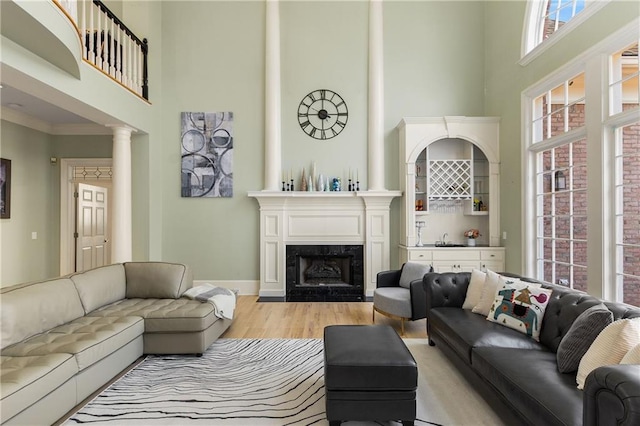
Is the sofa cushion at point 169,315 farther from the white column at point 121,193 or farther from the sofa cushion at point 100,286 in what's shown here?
the white column at point 121,193

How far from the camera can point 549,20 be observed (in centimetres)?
411

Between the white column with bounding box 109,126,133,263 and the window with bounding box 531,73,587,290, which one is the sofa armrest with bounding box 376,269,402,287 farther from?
the white column with bounding box 109,126,133,263

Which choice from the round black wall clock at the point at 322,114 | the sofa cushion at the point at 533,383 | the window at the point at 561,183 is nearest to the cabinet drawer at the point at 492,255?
the window at the point at 561,183

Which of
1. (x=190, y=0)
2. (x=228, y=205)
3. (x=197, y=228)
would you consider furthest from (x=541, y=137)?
(x=190, y=0)

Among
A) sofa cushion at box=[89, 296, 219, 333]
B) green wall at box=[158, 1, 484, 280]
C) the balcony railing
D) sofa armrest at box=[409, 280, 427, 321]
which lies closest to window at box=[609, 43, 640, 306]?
sofa armrest at box=[409, 280, 427, 321]

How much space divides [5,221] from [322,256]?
492 centimetres

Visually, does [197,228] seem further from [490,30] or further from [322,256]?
[490,30]

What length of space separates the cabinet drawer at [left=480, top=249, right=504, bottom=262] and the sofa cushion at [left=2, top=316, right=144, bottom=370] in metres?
4.52

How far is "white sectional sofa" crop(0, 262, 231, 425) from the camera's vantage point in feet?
6.58

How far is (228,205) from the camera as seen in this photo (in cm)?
572

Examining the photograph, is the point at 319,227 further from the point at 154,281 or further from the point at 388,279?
the point at 154,281

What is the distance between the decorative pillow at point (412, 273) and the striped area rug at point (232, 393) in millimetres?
1013

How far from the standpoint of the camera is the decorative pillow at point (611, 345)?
5.40ft

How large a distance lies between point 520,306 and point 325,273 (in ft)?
11.1
